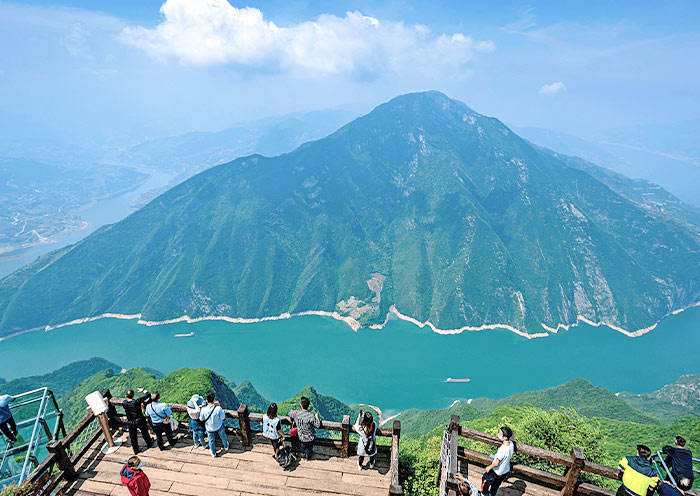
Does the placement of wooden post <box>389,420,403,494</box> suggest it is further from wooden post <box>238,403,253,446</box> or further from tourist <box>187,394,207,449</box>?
tourist <box>187,394,207,449</box>

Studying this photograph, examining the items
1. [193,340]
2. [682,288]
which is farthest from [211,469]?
[682,288]

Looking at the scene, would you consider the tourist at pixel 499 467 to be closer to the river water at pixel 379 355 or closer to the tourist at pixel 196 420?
the tourist at pixel 196 420

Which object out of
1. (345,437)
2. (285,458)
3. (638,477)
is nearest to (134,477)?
(285,458)

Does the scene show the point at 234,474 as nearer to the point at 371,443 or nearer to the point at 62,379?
the point at 371,443

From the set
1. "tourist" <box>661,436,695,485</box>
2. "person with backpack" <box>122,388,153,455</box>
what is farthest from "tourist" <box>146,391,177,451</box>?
"tourist" <box>661,436,695,485</box>

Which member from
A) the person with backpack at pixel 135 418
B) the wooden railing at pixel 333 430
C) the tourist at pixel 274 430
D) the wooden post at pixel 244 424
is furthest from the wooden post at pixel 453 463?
the person with backpack at pixel 135 418

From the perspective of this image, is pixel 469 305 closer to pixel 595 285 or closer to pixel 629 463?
pixel 595 285
